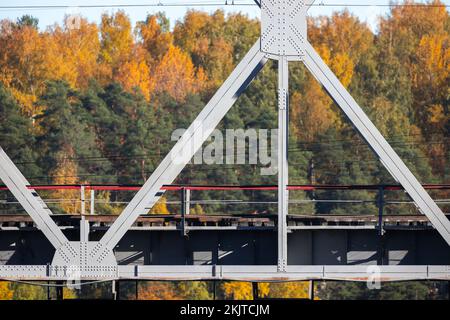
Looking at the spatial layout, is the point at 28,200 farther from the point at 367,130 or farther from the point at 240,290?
the point at 240,290

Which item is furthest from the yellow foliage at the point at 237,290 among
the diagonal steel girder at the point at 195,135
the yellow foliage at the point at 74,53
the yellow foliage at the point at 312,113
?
the diagonal steel girder at the point at 195,135

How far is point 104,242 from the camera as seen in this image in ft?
86.0

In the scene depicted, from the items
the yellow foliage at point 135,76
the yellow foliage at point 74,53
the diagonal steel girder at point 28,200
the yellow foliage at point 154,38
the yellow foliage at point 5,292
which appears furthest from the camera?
the yellow foliage at point 154,38

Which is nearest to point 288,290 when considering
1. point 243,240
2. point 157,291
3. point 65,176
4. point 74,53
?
point 157,291

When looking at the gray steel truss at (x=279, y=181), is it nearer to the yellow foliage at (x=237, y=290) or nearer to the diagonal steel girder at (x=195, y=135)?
the diagonal steel girder at (x=195, y=135)

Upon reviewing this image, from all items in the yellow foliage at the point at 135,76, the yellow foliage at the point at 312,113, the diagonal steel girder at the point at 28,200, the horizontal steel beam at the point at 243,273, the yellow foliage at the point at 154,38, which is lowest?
the horizontal steel beam at the point at 243,273

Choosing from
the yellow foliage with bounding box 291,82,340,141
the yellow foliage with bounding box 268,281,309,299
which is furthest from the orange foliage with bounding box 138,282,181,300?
the yellow foliage with bounding box 291,82,340,141

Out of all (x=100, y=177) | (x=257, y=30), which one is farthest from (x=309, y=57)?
(x=257, y=30)

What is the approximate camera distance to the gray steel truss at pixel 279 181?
25656 mm

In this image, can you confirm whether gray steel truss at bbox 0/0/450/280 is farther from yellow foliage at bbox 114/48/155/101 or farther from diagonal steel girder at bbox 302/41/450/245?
yellow foliage at bbox 114/48/155/101

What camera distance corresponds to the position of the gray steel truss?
25656mm

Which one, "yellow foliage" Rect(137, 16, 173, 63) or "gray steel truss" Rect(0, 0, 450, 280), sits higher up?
"yellow foliage" Rect(137, 16, 173, 63)
